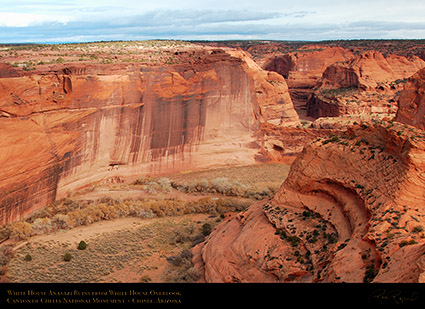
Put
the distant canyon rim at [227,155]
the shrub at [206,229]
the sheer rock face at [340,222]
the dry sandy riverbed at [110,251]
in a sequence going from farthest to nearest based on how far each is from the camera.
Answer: the shrub at [206,229] → the dry sandy riverbed at [110,251] → the distant canyon rim at [227,155] → the sheer rock face at [340,222]

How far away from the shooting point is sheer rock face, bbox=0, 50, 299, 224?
18688 millimetres

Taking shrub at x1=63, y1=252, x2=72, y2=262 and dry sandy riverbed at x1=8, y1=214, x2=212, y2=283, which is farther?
shrub at x1=63, y1=252, x2=72, y2=262

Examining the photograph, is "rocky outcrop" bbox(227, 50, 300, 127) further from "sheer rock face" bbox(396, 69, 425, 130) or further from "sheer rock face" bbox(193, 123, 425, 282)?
"sheer rock face" bbox(193, 123, 425, 282)

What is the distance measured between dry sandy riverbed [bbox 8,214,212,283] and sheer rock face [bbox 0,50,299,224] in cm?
341

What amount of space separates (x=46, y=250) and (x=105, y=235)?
257 cm

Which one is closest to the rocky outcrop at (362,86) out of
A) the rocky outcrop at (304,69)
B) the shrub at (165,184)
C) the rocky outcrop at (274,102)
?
the rocky outcrop at (304,69)

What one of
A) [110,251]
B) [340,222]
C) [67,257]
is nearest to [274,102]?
[110,251]

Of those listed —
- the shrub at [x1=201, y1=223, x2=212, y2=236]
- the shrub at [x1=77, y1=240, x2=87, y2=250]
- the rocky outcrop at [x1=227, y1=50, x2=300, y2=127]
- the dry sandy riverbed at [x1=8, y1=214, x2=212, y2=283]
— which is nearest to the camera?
the dry sandy riverbed at [x1=8, y1=214, x2=212, y2=283]

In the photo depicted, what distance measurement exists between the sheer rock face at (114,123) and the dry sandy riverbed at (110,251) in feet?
11.2

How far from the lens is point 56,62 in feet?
79.1

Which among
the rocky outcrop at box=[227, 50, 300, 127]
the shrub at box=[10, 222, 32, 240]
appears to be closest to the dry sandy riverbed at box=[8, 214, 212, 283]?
the shrub at box=[10, 222, 32, 240]

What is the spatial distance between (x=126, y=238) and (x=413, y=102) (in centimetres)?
2200

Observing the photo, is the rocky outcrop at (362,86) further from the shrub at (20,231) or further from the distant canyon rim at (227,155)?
the shrub at (20,231)

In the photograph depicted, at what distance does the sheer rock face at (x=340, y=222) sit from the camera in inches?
380
